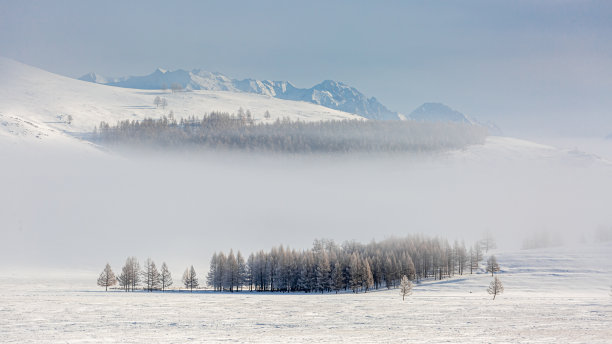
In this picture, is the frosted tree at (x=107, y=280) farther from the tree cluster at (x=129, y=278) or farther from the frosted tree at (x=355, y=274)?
the frosted tree at (x=355, y=274)

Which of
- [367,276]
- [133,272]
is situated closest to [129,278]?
[133,272]

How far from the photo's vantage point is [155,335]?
3541cm

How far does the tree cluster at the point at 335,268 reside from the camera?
101m

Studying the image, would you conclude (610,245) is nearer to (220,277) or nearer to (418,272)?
(418,272)

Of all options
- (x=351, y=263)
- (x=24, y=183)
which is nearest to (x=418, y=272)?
(x=351, y=263)

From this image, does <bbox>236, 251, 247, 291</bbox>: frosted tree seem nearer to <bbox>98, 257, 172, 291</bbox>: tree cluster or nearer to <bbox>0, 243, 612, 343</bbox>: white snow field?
<bbox>98, 257, 172, 291</bbox>: tree cluster

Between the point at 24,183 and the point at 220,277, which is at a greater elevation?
the point at 24,183

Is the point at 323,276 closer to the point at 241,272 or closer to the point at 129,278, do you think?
the point at 241,272

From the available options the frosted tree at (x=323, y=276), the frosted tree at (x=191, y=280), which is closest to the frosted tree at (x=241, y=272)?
the frosted tree at (x=191, y=280)

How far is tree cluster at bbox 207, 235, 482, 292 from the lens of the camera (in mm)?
101062

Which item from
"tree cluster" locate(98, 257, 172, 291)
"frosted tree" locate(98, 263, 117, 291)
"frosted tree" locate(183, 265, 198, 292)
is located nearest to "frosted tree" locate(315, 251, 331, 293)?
"frosted tree" locate(183, 265, 198, 292)

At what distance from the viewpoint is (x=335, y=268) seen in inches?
3969

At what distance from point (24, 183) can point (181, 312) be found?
177 metres

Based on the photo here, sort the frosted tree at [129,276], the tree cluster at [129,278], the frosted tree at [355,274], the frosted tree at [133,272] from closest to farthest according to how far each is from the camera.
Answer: the frosted tree at [355,274]
the tree cluster at [129,278]
the frosted tree at [129,276]
the frosted tree at [133,272]
